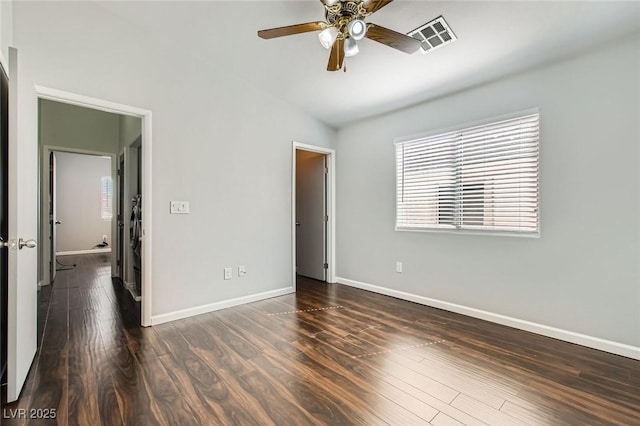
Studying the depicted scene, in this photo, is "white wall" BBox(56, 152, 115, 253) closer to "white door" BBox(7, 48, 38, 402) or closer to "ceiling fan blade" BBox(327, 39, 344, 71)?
"white door" BBox(7, 48, 38, 402)

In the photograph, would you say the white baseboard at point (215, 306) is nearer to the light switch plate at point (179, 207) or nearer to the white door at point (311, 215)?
the white door at point (311, 215)

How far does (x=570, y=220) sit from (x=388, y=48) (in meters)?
2.21

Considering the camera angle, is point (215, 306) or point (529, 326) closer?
point (529, 326)

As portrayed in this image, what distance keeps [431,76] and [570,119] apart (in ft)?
4.21

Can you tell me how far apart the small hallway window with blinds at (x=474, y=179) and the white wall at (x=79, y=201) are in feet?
25.9

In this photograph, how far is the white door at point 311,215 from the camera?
15.9 ft

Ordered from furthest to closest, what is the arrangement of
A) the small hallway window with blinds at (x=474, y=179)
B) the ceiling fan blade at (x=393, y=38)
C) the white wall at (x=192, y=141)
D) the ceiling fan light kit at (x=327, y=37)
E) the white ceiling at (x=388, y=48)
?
the small hallway window with blinds at (x=474, y=179) < the white wall at (x=192, y=141) < the white ceiling at (x=388, y=48) < the ceiling fan light kit at (x=327, y=37) < the ceiling fan blade at (x=393, y=38)

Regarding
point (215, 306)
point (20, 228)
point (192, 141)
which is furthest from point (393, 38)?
→ point (215, 306)

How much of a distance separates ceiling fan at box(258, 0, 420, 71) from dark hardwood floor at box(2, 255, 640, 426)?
230 cm

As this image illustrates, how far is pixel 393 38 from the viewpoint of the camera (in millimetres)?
2088

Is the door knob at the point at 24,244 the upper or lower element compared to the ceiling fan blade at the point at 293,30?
lower

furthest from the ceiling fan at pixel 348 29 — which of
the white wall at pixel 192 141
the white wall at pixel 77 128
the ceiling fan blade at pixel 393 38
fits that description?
the white wall at pixel 77 128

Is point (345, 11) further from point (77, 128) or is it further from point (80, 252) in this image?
point (80, 252)

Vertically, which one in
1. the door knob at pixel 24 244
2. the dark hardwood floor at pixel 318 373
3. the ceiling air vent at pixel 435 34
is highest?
the ceiling air vent at pixel 435 34
